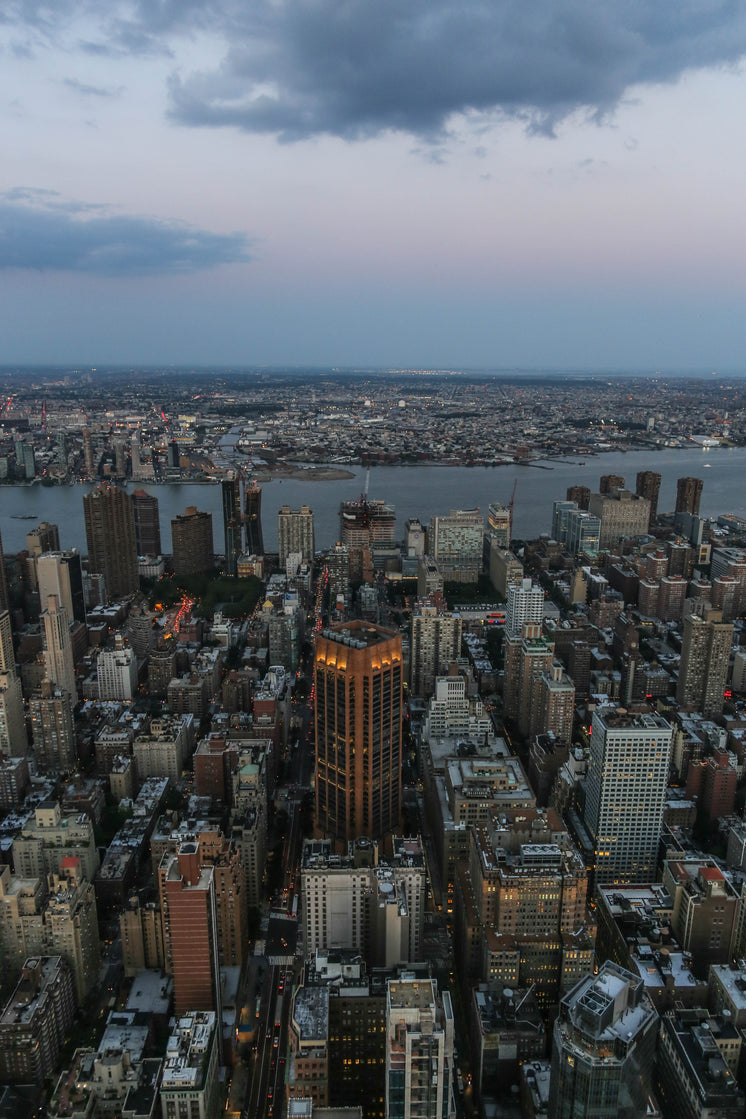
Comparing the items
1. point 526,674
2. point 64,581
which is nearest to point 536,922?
point 526,674

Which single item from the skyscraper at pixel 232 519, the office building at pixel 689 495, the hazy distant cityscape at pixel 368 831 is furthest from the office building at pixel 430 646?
the office building at pixel 689 495

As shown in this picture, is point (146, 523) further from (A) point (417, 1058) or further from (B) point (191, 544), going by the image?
(A) point (417, 1058)

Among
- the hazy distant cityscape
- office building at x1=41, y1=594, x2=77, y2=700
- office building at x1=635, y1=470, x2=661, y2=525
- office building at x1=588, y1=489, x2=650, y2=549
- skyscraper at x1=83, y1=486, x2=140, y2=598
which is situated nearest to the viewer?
the hazy distant cityscape

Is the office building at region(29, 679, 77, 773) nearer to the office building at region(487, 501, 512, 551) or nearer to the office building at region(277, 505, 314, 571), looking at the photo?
the office building at region(277, 505, 314, 571)

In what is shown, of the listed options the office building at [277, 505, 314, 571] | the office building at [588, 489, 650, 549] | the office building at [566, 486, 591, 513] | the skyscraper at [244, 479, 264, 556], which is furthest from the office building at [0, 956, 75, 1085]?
the office building at [566, 486, 591, 513]

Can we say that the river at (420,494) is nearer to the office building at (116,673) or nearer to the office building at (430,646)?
the office building at (116,673)

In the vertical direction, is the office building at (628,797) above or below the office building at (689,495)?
below
